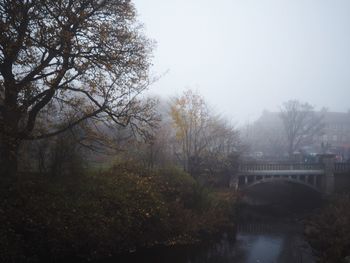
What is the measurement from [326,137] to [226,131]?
237 feet

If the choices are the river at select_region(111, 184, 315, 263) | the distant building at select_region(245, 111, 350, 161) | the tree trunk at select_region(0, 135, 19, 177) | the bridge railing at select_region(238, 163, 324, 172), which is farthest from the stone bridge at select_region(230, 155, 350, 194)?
the distant building at select_region(245, 111, 350, 161)

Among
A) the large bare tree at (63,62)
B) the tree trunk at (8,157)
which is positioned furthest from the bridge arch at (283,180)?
the tree trunk at (8,157)

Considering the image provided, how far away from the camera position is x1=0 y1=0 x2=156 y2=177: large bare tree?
37.9ft

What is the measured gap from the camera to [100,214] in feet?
45.5

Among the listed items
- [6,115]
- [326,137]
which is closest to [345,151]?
[326,137]

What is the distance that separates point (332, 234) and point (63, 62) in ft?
53.8

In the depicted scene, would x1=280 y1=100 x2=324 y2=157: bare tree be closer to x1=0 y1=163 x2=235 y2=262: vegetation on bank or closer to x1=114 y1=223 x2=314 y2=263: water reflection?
x1=114 y1=223 x2=314 y2=263: water reflection

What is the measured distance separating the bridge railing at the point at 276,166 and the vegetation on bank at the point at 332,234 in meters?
5.44

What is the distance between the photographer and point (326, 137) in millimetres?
90250

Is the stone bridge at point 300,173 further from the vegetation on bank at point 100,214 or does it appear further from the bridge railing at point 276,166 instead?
the vegetation on bank at point 100,214

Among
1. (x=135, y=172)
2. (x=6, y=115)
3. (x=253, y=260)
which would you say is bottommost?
(x=253, y=260)

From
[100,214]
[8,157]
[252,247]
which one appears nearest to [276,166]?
[252,247]

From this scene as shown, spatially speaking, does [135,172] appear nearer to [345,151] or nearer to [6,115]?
[6,115]

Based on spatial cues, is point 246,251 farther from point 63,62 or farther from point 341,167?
point 341,167
